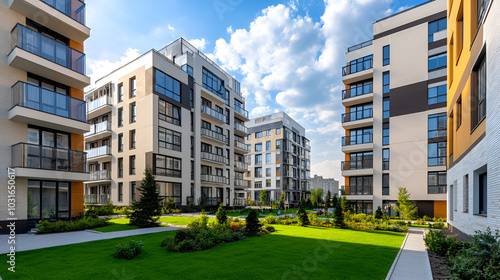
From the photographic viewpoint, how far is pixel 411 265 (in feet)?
28.9

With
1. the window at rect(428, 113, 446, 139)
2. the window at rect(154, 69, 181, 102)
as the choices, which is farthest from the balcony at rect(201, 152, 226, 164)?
the window at rect(428, 113, 446, 139)

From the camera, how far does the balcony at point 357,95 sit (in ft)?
104

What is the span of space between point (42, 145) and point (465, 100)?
2340 centimetres

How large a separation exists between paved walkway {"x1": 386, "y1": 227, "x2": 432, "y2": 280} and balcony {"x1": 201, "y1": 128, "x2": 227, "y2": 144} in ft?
87.4

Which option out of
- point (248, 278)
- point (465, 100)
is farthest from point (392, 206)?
point (248, 278)

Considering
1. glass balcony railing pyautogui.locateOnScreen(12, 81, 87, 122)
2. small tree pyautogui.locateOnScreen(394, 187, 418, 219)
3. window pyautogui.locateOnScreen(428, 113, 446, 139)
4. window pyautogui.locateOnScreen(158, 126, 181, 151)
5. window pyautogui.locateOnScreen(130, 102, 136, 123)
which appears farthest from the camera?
window pyautogui.locateOnScreen(130, 102, 136, 123)

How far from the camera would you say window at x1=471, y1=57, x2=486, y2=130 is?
34.4 ft

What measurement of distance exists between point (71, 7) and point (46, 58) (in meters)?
4.55

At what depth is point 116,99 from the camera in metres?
31.8

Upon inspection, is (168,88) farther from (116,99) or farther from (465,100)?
(465,100)

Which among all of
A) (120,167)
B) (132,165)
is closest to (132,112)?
(132,165)

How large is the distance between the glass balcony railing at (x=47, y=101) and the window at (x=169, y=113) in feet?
36.2

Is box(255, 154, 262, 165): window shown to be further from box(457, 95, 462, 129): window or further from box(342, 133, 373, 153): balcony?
box(457, 95, 462, 129): window

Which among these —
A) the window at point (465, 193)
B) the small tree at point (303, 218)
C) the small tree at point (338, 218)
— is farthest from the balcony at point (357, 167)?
the window at point (465, 193)
